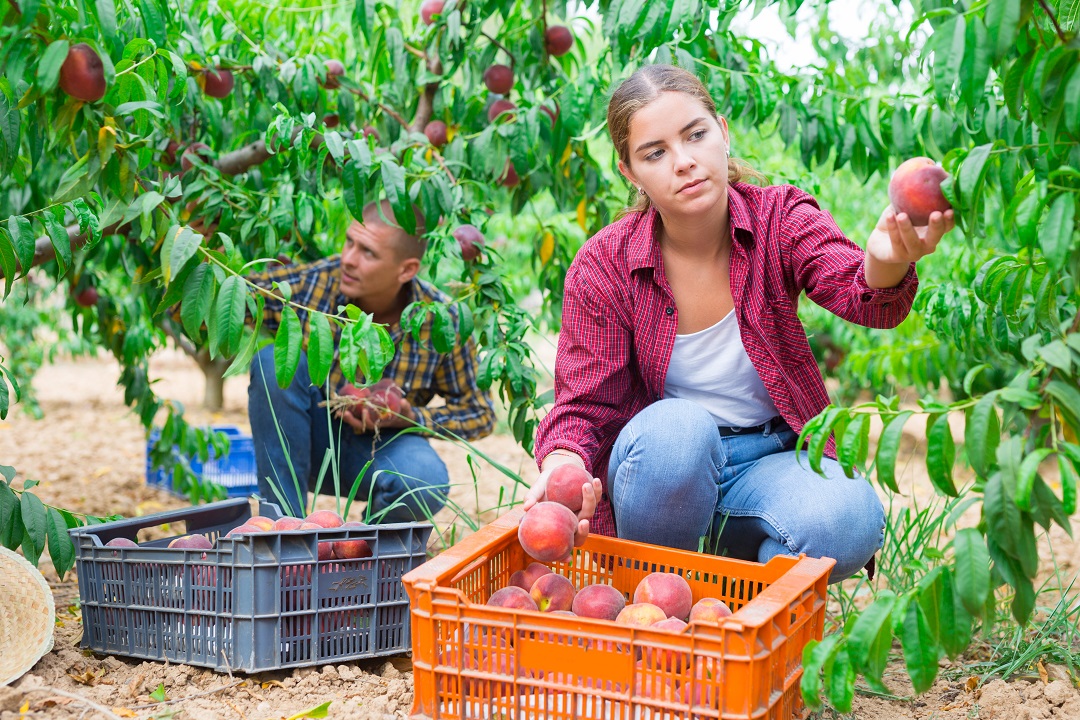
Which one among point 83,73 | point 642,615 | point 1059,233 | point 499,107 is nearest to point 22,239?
point 83,73

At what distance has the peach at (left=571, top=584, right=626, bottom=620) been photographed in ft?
5.66

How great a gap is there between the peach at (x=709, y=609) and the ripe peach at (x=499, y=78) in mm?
1635

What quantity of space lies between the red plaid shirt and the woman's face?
0.46ft

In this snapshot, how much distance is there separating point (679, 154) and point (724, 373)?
47 centimetres

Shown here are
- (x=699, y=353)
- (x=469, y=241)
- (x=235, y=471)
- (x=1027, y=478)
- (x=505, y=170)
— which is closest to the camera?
(x=1027, y=478)

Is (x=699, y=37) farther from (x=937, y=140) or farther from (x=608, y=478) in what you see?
(x=608, y=478)

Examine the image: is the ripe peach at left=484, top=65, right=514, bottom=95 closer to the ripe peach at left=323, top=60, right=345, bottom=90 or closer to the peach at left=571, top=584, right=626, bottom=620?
the ripe peach at left=323, top=60, right=345, bottom=90

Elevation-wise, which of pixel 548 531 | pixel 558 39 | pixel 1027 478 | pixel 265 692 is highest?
pixel 558 39

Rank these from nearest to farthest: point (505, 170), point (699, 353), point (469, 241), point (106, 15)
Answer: point (106, 15) < point (699, 353) < point (469, 241) < point (505, 170)

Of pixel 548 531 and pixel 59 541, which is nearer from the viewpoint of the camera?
pixel 548 531

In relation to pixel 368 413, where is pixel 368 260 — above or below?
above

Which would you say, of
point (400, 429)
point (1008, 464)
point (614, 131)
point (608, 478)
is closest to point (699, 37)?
point (614, 131)

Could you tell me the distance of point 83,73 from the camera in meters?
1.64

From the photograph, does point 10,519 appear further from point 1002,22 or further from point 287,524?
point 1002,22
